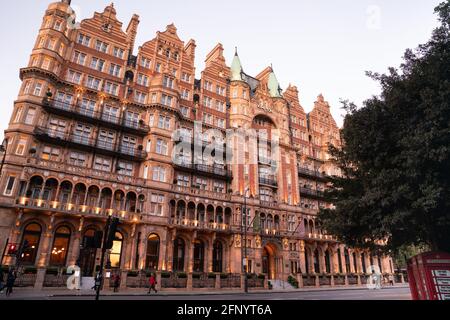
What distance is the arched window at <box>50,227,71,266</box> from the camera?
27.9 metres

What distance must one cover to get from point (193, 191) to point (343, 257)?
31351 mm

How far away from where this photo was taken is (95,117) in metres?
33.5

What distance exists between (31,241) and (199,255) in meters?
18.5

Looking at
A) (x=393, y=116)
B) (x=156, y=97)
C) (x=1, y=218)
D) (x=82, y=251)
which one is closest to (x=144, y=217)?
(x=82, y=251)


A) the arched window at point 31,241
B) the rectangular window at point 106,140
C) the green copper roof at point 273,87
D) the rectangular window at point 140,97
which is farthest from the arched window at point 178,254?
the green copper roof at point 273,87

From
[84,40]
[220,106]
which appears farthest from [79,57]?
[220,106]

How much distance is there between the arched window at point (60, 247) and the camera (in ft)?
91.4

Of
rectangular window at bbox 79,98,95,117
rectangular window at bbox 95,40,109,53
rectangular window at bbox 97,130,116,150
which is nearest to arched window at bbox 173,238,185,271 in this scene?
rectangular window at bbox 97,130,116,150

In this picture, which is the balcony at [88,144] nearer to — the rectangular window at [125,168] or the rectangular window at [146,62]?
the rectangular window at [125,168]

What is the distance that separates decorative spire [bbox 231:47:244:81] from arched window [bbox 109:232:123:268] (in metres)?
30.6

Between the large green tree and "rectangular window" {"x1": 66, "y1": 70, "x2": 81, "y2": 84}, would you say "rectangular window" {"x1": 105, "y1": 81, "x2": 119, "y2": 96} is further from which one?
the large green tree

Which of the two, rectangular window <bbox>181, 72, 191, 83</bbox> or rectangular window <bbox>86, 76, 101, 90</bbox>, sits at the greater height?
rectangular window <bbox>181, 72, 191, 83</bbox>

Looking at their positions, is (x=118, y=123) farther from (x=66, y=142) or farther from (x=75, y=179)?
(x=75, y=179)

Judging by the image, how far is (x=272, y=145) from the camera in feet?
155
